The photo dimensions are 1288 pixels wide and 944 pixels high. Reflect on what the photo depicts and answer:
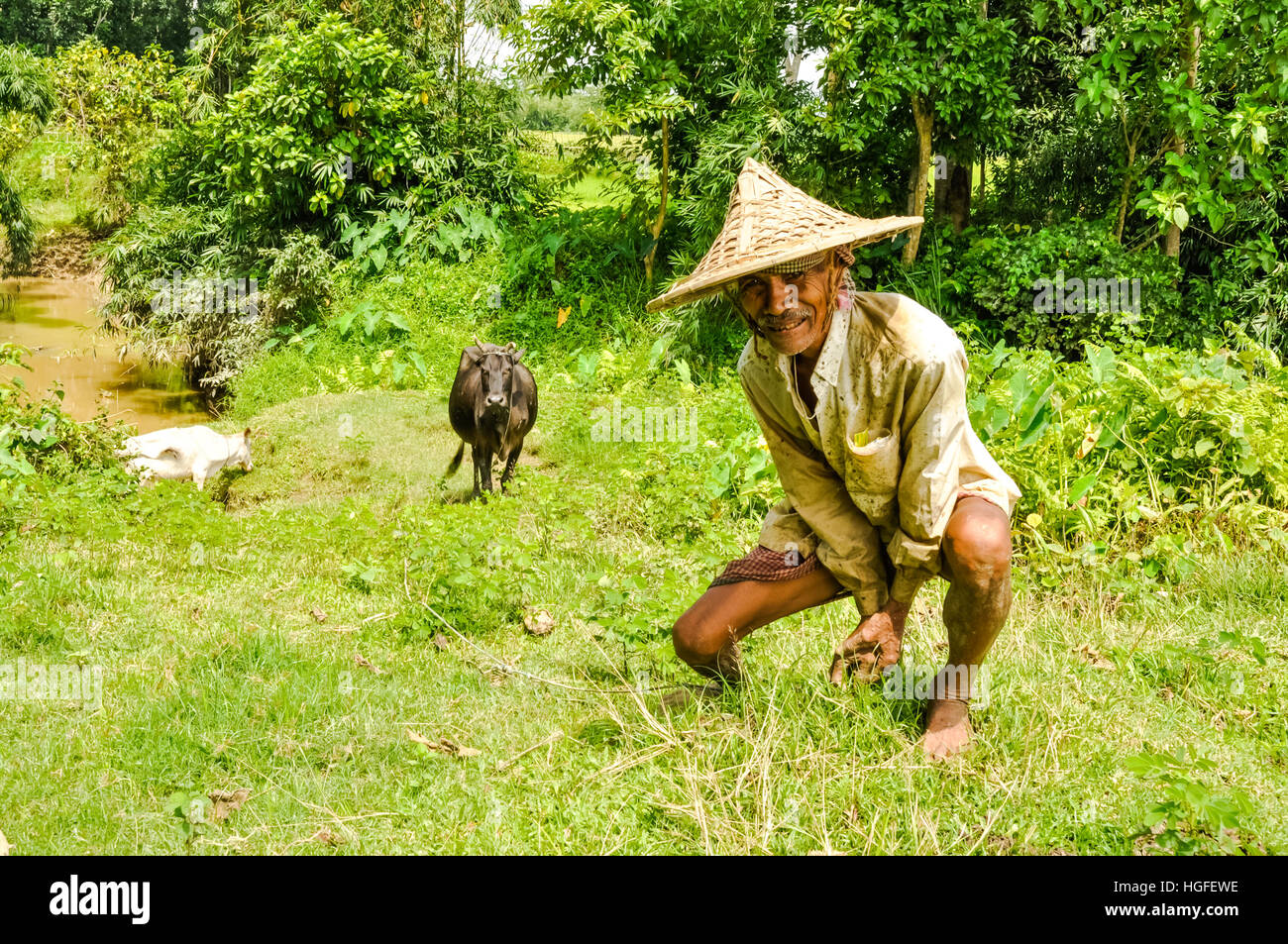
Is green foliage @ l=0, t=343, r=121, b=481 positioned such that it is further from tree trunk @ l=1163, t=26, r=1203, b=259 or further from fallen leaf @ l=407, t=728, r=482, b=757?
tree trunk @ l=1163, t=26, r=1203, b=259

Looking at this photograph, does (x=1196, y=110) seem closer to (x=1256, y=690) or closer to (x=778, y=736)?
(x=1256, y=690)

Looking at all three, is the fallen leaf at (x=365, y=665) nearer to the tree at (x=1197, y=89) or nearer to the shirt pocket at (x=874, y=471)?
the shirt pocket at (x=874, y=471)

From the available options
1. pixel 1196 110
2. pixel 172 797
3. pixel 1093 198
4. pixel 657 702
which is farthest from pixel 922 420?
pixel 1093 198

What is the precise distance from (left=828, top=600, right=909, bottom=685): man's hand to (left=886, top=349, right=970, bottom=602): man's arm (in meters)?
0.25

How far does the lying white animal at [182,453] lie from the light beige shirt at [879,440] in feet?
21.0

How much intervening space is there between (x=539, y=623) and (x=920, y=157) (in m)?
7.45

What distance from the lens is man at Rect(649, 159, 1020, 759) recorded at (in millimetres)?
3377

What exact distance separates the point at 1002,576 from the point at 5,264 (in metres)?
20.9

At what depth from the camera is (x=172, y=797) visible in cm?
374

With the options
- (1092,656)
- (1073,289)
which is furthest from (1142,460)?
(1073,289)

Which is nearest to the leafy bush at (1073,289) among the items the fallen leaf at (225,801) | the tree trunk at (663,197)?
the tree trunk at (663,197)

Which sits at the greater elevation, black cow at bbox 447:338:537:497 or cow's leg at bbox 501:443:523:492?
black cow at bbox 447:338:537:497

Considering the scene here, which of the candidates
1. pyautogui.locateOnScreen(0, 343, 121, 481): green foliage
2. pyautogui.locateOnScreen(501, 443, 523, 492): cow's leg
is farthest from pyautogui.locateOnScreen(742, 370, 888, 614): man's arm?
pyautogui.locateOnScreen(0, 343, 121, 481): green foliage

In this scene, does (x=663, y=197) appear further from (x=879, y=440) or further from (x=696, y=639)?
(x=879, y=440)
